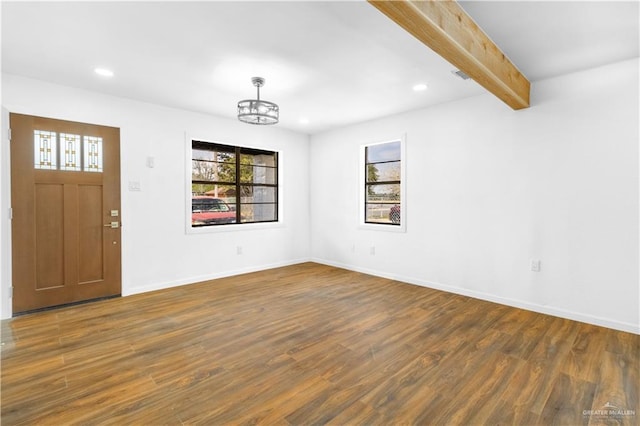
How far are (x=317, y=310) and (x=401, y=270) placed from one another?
6.01ft

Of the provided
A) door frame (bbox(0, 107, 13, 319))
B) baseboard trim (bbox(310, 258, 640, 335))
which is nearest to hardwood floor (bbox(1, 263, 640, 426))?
baseboard trim (bbox(310, 258, 640, 335))

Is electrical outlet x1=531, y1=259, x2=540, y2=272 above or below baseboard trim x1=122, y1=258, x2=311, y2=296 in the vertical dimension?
above

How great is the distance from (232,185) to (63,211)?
2307 mm

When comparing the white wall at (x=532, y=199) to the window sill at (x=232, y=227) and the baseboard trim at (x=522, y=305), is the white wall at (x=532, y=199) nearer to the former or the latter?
the baseboard trim at (x=522, y=305)

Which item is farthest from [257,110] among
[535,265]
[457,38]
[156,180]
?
[535,265]

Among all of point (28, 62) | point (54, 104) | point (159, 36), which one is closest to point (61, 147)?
point (54, 104)

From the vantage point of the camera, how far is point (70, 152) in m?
3.74

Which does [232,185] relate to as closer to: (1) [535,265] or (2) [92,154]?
(2) [92,154]

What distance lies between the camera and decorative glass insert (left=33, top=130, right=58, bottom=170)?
139 inches

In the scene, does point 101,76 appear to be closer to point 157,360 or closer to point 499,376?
point 157,360

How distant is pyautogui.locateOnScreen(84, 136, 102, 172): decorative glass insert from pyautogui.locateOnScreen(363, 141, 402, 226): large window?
3915 mm

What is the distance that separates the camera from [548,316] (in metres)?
3.37

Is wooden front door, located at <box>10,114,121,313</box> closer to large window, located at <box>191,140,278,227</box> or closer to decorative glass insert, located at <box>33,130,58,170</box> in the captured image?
decorative glass insert, located at <box>33,130,58,170</box>

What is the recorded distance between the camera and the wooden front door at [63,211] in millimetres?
3424
